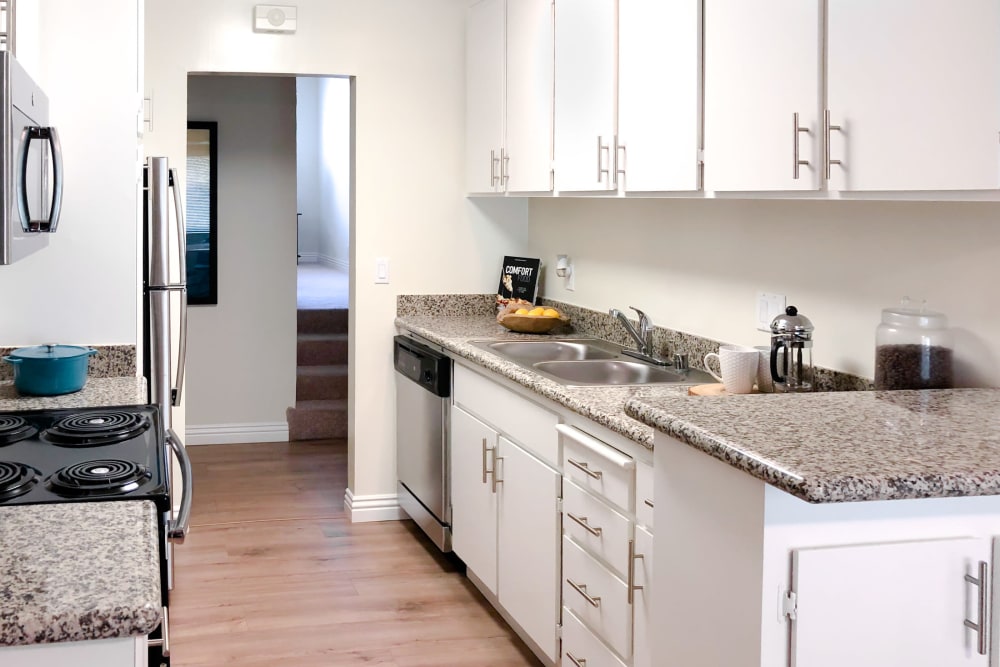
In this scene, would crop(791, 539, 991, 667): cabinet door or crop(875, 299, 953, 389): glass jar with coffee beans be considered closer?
crop(791, 539, 991, 667): cabinet door

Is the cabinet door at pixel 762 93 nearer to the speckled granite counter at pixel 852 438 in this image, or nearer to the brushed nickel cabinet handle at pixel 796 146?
the brushed nickel cabinet handle at pixel 796 146

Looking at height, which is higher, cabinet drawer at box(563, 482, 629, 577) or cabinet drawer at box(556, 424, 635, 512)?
cabinet drawer at box(556, 424, 635, 512)

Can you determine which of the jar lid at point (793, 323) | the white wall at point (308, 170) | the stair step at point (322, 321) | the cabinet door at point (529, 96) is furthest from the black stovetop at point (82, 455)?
the white wall at point (308, 170)

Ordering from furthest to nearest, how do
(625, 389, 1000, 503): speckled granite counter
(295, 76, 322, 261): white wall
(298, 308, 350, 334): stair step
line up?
(295, 76, 322, 261): white wall < (298, 308, 350, 334): stair step < (625, 389, 1000, 503): speckled granite counter

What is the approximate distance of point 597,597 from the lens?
2.66 meters

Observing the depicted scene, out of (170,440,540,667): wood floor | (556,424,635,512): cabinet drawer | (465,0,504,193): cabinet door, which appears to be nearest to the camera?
(556,424,635,512): cabinet drawer

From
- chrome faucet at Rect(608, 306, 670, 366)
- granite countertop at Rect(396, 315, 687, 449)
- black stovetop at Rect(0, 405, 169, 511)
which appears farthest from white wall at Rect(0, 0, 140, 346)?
chrome faucet at Rect(608, 306, 670, 366)

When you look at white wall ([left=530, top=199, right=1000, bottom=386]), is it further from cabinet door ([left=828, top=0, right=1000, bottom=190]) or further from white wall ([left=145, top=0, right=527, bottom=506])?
white wall ([left=145, top=0, right=527, bottom=506])

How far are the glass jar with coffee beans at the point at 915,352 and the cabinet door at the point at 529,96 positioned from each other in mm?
1704

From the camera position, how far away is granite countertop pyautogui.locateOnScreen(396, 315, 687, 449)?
2482 mm

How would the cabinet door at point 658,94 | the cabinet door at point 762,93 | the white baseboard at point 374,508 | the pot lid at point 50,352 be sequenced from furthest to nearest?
the white baseboard at point 374,508
the cabinet door at point 658,94
the pot lid at point 50,352
the cabinet door at point 762,93

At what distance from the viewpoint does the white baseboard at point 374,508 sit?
475cm

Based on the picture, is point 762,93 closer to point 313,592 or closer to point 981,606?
point 981,606

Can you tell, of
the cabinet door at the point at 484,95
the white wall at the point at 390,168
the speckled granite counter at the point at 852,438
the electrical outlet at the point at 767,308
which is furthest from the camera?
the white wall at the point at 390,168
